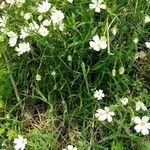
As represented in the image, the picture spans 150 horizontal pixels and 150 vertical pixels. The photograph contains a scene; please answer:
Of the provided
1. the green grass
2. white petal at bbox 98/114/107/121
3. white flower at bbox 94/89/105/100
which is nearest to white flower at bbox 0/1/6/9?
the green grass

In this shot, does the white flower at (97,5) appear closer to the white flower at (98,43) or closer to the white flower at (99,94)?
the white flower at (98,43)

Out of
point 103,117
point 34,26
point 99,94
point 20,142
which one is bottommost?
point 20,142

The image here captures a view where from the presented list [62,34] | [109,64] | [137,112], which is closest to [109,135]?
[137,112]

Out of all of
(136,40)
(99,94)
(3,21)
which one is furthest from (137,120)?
(3,21)

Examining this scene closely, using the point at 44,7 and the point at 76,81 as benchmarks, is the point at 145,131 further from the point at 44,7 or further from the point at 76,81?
the point at 44,7

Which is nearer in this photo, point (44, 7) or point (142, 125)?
point (142, 125)

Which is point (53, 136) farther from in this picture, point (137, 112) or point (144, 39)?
point (144, 39)

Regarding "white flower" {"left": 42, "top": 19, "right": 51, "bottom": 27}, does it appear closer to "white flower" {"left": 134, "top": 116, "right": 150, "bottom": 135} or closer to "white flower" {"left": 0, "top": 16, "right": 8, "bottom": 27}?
"white flower" {"left": 0, "top": 16, "right": 8, "bottom": 27}
